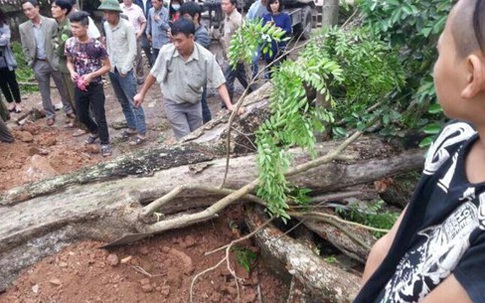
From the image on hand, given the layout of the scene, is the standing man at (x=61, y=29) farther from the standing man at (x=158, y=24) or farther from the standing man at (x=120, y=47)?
the standing man at (x=158, y=24)

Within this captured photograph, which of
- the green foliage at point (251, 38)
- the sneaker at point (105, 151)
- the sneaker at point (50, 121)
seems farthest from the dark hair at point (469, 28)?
the sneaker at point (50, 121)

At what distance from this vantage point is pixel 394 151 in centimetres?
344

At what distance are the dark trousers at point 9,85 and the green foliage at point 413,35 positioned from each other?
6.30 meters

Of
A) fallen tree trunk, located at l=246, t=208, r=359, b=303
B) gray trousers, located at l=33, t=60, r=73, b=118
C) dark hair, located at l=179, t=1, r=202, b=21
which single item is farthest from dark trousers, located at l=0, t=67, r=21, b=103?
fallen tree trunk, located at l=246, t=208, r=359, b=303

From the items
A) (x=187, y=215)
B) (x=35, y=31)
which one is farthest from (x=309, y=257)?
(x=35, y=31)

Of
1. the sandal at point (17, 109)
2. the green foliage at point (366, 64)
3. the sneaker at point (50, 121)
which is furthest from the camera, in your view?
the sandal at point (17, 109)

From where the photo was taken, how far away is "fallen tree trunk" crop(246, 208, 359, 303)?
2.45 meters

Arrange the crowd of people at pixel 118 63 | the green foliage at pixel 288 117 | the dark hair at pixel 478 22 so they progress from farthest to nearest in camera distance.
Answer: the crowd of people at pixel 118 63 < the green foliage at pixel 288 117 < the dark hair at pixel 478 22

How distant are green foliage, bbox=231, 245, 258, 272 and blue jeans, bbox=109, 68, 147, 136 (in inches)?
148

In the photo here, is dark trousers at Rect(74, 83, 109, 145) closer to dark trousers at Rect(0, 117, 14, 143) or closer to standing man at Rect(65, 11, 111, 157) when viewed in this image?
standing man at Rect(65, 11, 111, 157)

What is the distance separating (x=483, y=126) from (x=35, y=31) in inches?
266

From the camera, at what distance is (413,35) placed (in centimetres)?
295

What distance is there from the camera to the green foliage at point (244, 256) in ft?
9.59

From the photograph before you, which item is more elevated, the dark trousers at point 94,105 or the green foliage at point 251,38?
Result: the green foliage at point 251,38
